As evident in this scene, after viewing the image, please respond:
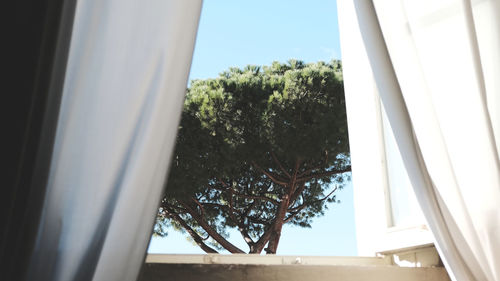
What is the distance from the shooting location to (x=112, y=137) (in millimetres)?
704

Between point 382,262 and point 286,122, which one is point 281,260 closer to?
point 382,262

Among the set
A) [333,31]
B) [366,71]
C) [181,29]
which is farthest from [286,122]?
[181,29]

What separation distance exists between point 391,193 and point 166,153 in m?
0.74

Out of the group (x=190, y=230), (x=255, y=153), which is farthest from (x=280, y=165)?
(x=190, y=230)

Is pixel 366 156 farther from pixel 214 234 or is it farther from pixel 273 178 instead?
pixel 273 178

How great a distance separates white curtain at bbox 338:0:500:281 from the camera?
96 cm

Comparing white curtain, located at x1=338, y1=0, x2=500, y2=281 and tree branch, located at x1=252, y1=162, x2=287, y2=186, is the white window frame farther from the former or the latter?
tree branch, located at x1=252, y1=162, x2=287, y2=186

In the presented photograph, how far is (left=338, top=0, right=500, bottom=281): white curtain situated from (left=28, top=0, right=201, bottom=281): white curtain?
1.62 feet

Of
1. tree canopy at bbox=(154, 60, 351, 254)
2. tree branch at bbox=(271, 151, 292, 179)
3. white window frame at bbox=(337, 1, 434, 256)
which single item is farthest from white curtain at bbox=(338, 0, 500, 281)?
tree branch at bbox=(271, 151, 292, 179)

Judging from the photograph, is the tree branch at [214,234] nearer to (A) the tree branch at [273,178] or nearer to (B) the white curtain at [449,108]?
(A) the tree branch at [273,178]

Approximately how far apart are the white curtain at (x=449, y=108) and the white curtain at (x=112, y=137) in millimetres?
494

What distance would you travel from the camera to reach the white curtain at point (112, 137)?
0.65m

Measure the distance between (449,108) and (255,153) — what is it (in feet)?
9.22

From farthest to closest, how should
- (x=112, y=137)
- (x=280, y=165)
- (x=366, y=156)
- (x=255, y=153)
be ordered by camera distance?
(x=280, y=165)
(x=255, y=153)
(x=366, y=156)
(x=112, y=137)
